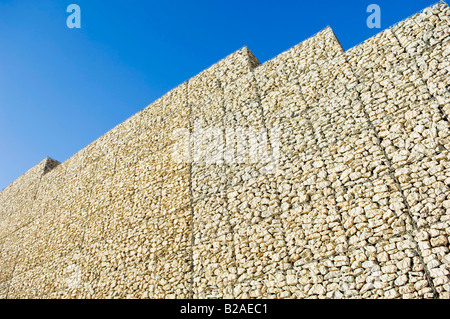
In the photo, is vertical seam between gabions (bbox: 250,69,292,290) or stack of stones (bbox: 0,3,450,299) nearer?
stack of stones (bbox: 0,3,450,299)

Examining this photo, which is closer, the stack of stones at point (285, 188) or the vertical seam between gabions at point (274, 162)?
the stack of stones at point (285, 188)

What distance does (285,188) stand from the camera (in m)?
7.62

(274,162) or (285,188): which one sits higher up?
(274,162)

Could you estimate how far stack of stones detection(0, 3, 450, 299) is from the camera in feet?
19.4

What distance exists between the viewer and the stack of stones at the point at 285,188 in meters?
5.91

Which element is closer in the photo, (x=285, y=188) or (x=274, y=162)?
(x=285, y=188)

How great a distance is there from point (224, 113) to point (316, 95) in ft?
10.2

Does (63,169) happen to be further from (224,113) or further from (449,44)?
(449,44)

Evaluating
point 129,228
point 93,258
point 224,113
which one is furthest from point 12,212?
point 224,113

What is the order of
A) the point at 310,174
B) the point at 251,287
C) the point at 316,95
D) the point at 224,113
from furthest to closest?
the point at 224,113
the point at 316,95
the point at 310,174
the point at 251,287

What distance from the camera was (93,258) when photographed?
34.9ft

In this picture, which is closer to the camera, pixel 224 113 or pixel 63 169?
pixel 224 113

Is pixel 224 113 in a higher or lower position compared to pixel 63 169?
lower

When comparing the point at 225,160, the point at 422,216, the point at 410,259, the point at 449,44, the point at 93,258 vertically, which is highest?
the point at 449,44
